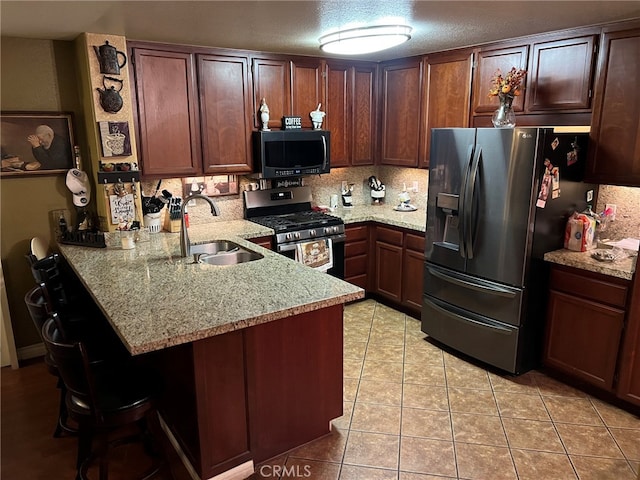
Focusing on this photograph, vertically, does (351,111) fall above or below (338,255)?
above

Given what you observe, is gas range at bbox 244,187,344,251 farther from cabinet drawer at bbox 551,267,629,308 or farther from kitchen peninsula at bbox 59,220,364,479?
cabinet drawer at bbox 551,267,629,308

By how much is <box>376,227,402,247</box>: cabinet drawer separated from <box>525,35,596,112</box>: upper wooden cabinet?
4.86 feet

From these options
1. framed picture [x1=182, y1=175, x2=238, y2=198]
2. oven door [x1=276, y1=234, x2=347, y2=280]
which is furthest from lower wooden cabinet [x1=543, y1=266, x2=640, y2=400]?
framed picture [x1=182, y1=175, x2=238, y2=198]

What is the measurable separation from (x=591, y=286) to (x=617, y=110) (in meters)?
1.10

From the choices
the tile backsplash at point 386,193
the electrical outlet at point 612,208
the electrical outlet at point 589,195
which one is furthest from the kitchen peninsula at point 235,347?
the electrical outlet at point 612,208

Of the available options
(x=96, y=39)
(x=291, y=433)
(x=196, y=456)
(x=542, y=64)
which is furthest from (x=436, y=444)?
(x=96, y=39)

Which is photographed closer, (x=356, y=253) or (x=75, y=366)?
(x=75, y=366)

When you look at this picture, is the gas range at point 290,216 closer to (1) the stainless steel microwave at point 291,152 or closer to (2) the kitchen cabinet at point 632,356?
(1) the stainless steel microwave at point 291,152

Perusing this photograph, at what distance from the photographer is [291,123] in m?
4.07

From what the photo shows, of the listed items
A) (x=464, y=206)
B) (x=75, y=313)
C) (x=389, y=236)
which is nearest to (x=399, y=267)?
(x=389, y=236)

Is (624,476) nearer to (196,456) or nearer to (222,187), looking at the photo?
(196,456)

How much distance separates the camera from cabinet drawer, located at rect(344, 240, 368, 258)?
14.4ft

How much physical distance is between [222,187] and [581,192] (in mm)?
2805

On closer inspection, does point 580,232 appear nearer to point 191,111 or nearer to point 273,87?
point 273,87
